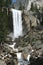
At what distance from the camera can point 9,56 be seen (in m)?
38.9

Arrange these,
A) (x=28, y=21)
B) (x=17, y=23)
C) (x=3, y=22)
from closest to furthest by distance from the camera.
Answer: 1. (x=3, y=22)
2. (x=28, y=21)
3. (x=17, y=23)

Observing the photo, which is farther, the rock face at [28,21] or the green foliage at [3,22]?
the rock face at [28,21]

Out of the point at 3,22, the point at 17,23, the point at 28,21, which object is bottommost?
the point at 17,23

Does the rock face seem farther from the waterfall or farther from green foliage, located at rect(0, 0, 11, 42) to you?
green foliage, located at rect(0, 0, 11, 42)

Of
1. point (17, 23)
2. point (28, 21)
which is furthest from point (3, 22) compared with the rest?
point (28, 21)

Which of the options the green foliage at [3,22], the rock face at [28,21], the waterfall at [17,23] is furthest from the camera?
the waterfall at [17,23]

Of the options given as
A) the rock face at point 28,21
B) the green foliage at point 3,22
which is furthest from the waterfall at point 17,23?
the green foliage at point 3,22

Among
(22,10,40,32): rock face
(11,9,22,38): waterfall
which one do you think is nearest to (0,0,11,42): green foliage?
(11,9,22,38): waterfall

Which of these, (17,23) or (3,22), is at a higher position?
(3,22)

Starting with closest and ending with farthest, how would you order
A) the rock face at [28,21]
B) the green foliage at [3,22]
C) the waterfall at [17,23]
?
the green foliage at [3,22], the rock face at [28,21], the waterfall at [17,23]

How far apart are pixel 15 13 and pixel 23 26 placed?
10.8 ft

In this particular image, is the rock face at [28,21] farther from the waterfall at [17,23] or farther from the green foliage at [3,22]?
the green foliage at [3,22]

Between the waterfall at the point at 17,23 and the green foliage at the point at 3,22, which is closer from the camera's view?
the green foliage at the point at 3,22

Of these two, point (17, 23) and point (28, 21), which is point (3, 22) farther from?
point (28, 21)
